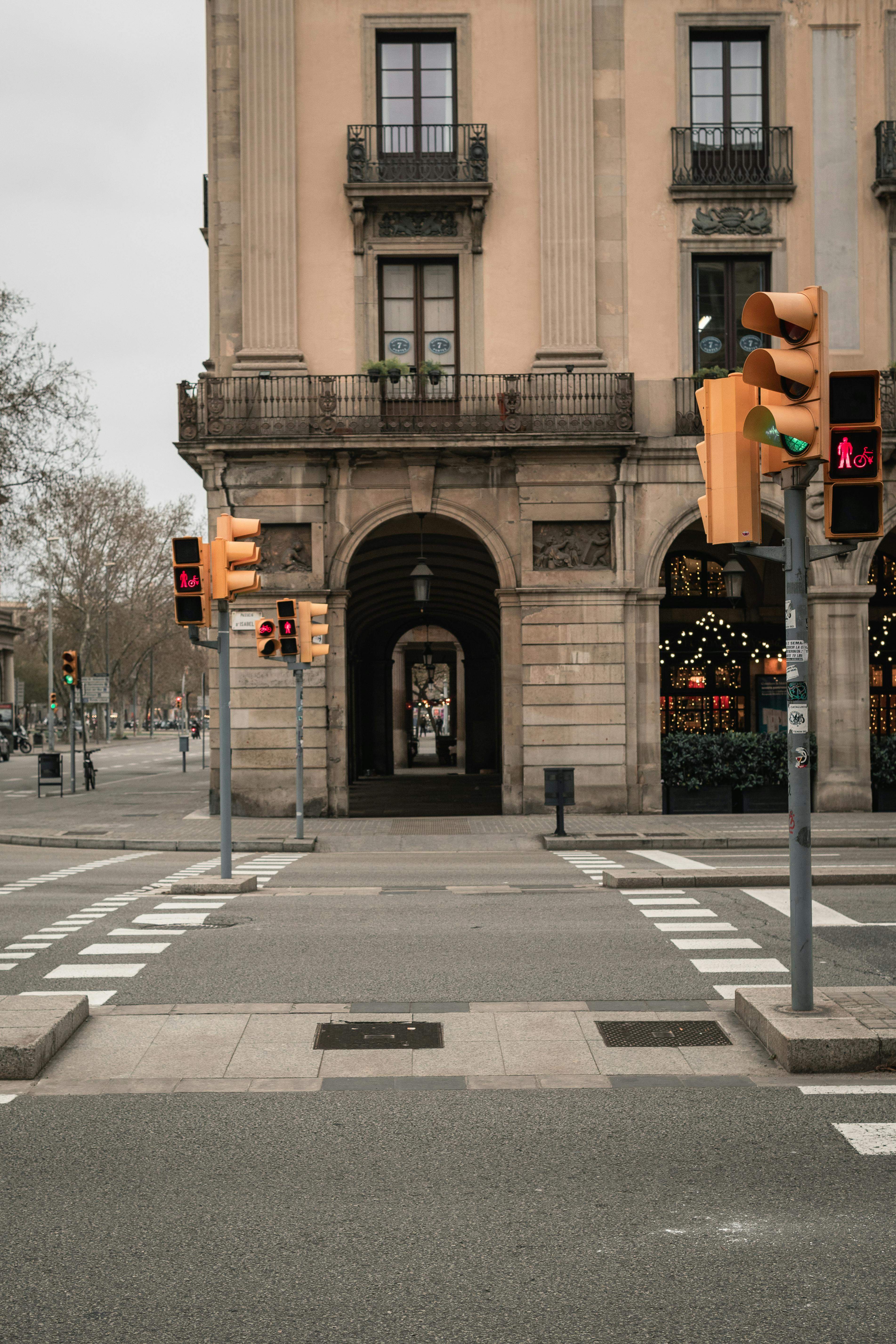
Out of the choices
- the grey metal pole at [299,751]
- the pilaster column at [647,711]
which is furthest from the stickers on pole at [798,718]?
the pilaster column at [647,711]

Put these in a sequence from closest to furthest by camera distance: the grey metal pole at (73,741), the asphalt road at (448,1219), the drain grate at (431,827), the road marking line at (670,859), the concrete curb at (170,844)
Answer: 1. the asphalt road at (448,1219)
2. the road marking line at (670,859)
3. the concrete curb at (170,844)
4. the drain grate at (431,827)
5. the grey metal pole at (73,741)

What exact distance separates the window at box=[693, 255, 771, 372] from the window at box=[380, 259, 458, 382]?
15.1 ft

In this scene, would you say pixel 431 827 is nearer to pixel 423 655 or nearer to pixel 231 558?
pixel 231 558

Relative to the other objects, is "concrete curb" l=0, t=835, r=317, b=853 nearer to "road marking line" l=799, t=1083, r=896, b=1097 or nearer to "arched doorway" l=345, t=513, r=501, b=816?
"arched doorway" l=345, t=513, r=501, b=816

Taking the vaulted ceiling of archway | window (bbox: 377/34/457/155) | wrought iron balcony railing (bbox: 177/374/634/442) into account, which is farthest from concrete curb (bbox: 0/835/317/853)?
window (bbox: 377/34/457/155)

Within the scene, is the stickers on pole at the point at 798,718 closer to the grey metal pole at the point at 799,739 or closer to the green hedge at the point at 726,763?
the grey metal pole at the point at 799,739

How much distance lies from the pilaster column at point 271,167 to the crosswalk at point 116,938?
41.4 ft

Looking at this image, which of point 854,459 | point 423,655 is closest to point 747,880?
point 854,459

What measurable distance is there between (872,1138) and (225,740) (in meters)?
10.3

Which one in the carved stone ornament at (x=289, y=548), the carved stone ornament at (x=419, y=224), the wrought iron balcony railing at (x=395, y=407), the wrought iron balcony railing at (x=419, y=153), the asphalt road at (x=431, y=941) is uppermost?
the wrought iron balcony railing at (x=419, y=153)

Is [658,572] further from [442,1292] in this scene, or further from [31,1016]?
[442,1292]

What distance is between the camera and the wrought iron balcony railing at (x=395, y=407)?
23.7m

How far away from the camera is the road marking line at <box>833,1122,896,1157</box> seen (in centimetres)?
547

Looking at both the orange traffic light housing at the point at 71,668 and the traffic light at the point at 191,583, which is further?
the orange traffic light housing at the point at 71,668
